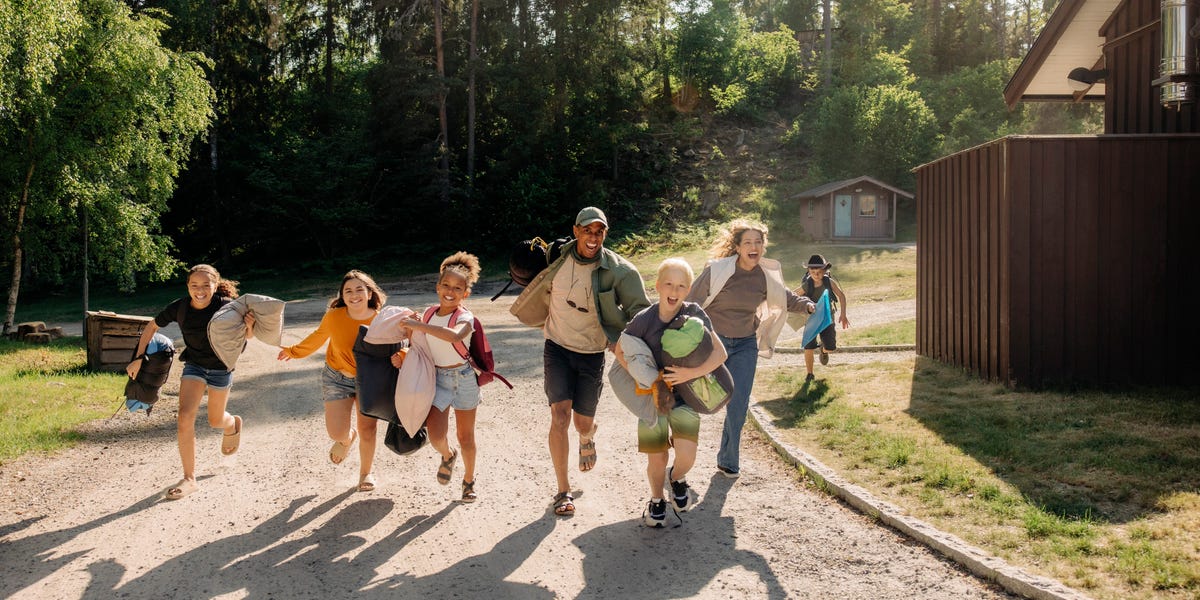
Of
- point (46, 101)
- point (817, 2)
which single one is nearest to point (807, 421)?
point (46, 101)

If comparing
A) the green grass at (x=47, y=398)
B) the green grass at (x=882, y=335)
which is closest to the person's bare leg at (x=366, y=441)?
the green grass at (x=47, y=398)

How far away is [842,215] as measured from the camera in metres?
36.2

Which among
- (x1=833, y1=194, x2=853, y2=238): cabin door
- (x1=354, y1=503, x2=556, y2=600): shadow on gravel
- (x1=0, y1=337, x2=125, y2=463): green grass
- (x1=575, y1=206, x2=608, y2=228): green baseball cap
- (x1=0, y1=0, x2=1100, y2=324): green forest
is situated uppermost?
(x1=0, y1=0, x2=1100, y2=324): green forest

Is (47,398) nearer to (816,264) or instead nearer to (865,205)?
(816,264)

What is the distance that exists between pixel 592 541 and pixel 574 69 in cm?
3647

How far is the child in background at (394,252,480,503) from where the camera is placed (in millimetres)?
6000

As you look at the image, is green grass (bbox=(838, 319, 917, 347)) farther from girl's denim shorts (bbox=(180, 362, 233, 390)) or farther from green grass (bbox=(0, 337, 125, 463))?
green grass (bbox=(0, 337, 125, 463))

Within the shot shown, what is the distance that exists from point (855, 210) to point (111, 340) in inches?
1156

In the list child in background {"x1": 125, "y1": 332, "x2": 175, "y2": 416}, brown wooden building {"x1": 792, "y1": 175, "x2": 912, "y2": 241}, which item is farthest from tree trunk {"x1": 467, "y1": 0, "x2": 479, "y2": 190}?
child in background {"x1": 125, "y1": 332, "x2": 175, "y2": 416}

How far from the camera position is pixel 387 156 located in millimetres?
40656

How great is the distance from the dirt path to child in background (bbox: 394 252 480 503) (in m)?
0.41

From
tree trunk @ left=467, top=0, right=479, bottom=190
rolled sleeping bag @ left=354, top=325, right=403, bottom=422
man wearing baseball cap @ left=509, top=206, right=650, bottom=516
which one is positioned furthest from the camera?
tree trunk @ left=467, top=0, right=479, bottom=190

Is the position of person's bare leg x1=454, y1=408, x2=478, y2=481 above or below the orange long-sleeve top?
below

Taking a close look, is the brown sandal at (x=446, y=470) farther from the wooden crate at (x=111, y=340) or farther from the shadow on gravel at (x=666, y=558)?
the wooden crate at (x=111, y=340)
